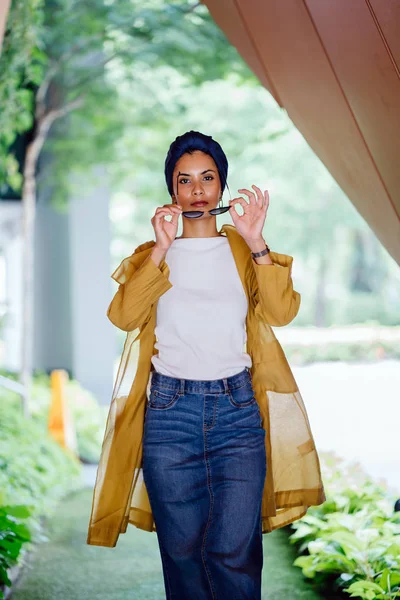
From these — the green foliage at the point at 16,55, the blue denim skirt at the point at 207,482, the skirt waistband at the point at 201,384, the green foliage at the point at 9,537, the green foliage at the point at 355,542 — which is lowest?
the green foliage at the point at 355,542

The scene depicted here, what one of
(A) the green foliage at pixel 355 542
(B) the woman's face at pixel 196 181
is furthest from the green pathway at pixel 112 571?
(B) the woman's face at pixel 196 181

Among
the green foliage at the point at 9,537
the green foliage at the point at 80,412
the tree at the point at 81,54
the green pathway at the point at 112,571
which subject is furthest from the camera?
the green foliage at the point at 80,412

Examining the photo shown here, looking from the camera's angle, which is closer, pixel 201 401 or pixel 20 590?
pixel 201 401

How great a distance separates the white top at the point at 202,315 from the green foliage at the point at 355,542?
56.6 inches

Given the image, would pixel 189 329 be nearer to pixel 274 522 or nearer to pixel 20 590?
pixel 274 522

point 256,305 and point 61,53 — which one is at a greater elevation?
point 61,53

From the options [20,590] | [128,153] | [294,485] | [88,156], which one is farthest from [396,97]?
[128,153]

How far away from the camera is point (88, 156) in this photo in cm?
1056

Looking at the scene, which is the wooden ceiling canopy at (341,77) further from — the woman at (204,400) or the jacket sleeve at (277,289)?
the jacket sleeve at (277,289)

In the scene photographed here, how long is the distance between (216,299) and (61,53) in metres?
7.41

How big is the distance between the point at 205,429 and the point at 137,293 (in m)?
0.49

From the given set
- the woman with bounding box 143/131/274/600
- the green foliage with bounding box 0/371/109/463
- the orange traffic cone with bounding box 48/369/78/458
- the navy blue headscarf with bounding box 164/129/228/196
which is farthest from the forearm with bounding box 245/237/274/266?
the orange traffic cone with bounding box 48/369/78/458

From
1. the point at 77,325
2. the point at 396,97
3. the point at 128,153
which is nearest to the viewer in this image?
the point at 396,97

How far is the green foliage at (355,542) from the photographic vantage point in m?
3.79
